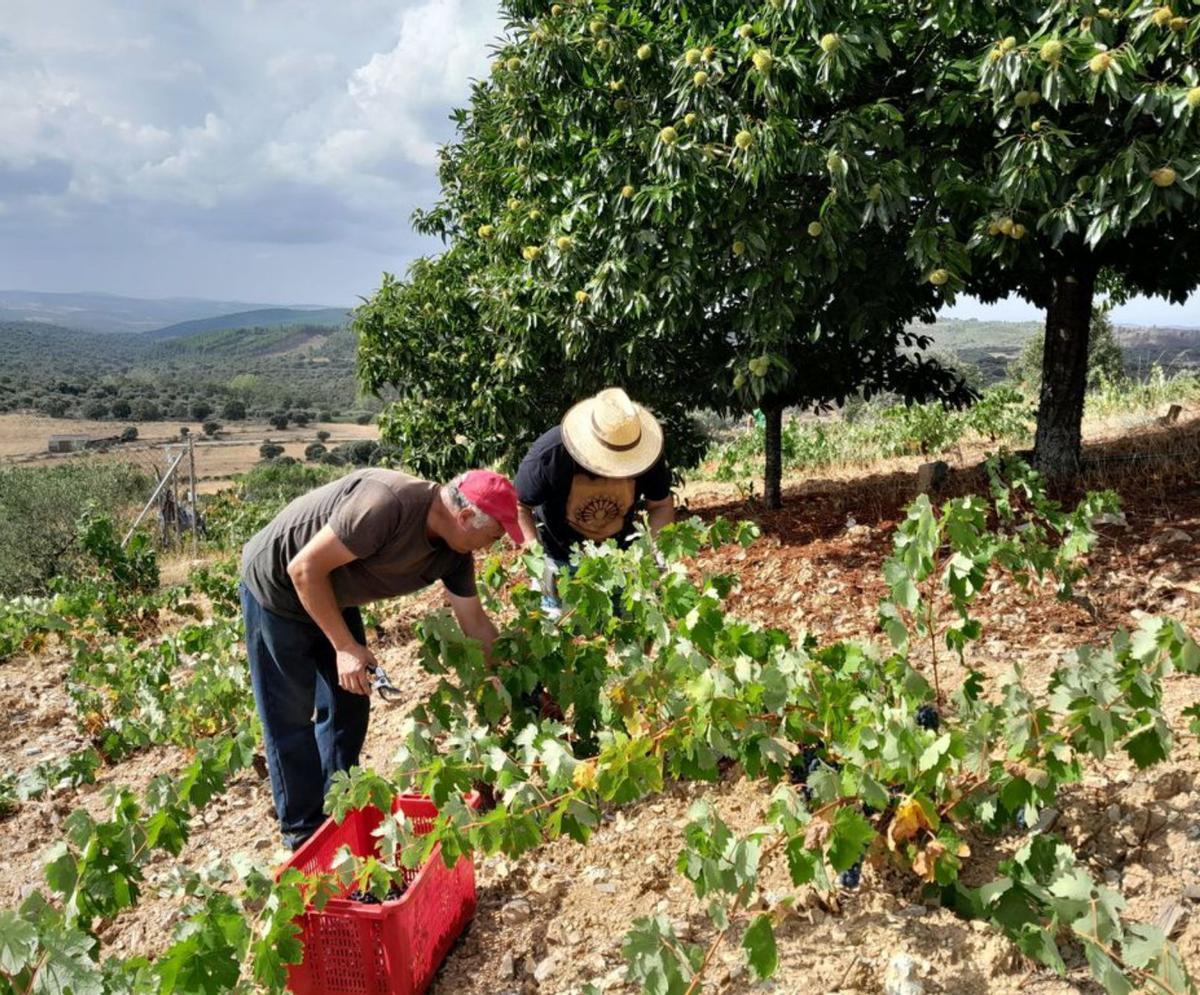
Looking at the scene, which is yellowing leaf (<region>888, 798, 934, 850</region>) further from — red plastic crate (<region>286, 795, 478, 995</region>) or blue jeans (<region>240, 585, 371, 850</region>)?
blue jeans (<region>240, 585, 371, 850</region>)

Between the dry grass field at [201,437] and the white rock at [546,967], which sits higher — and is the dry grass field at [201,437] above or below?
below

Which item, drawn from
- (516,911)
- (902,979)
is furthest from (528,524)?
(902,979)

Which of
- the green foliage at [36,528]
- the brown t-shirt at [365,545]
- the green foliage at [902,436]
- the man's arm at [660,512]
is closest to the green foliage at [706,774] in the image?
the brown t-shirt at [365,545]

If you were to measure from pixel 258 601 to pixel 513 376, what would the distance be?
3.98m

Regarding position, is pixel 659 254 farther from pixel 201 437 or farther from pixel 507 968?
pixel 201 437

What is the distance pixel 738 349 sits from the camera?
5.33 m

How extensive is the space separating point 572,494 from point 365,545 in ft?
3.58

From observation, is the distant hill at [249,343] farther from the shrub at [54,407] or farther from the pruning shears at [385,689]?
the pruning shears at [385,689]

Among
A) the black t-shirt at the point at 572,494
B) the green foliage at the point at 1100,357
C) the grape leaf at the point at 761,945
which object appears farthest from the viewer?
the green foliage at the point at 1100,357

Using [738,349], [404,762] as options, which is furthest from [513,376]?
[404,762]

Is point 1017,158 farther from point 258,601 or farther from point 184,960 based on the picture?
point 184,960

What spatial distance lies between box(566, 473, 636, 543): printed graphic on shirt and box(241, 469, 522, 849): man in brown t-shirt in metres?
0.69

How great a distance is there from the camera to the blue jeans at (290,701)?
2850mm

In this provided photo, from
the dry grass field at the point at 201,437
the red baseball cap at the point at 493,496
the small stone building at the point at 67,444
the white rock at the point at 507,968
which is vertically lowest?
the dry grass field at the point at 201,437
